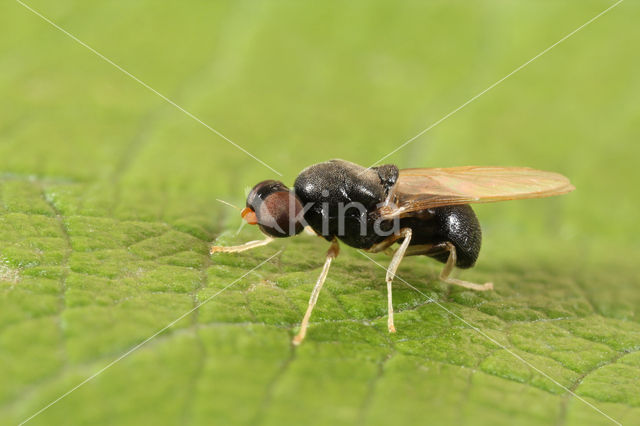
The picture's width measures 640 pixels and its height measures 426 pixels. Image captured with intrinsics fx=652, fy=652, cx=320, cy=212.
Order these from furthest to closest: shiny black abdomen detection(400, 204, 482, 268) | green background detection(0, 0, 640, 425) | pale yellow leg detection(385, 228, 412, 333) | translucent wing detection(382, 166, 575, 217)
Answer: shiny black abdomen detection(400, 204, 482, 268), translucent wing detection(382, 166, 575, 217), pale yellow leg detection(385, 228, 412, 333), green background detection(0, 0, 640, 425)

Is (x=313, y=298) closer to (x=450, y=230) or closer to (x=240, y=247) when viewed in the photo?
(x=240, y=247)

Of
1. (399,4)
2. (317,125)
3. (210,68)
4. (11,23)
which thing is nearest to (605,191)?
(317,125)

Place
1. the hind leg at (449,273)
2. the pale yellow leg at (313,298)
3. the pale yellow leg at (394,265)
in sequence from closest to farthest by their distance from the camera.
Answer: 1. the pale yellow leg at (313,298)
2. the pale yellow leg at (394,265)
3. the hind leg at (449,273)

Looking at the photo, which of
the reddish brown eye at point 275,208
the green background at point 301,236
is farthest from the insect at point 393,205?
the green background at point 301,236

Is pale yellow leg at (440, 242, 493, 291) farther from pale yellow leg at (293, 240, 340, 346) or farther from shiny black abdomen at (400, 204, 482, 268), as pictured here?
pale yellow leg at (293, 240, 340, 346)

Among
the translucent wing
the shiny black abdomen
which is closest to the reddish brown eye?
the translucent wing

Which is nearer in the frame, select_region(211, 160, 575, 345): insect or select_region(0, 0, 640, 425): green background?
select_region(0, 0, 640, 425): green background

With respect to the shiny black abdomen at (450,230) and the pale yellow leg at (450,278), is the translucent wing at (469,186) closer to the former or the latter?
the shiny black abdomen at (450,230)

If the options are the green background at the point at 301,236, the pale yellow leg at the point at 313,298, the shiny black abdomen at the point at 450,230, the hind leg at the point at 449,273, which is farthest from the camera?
the shiny black abdomen at the point at 450,230
